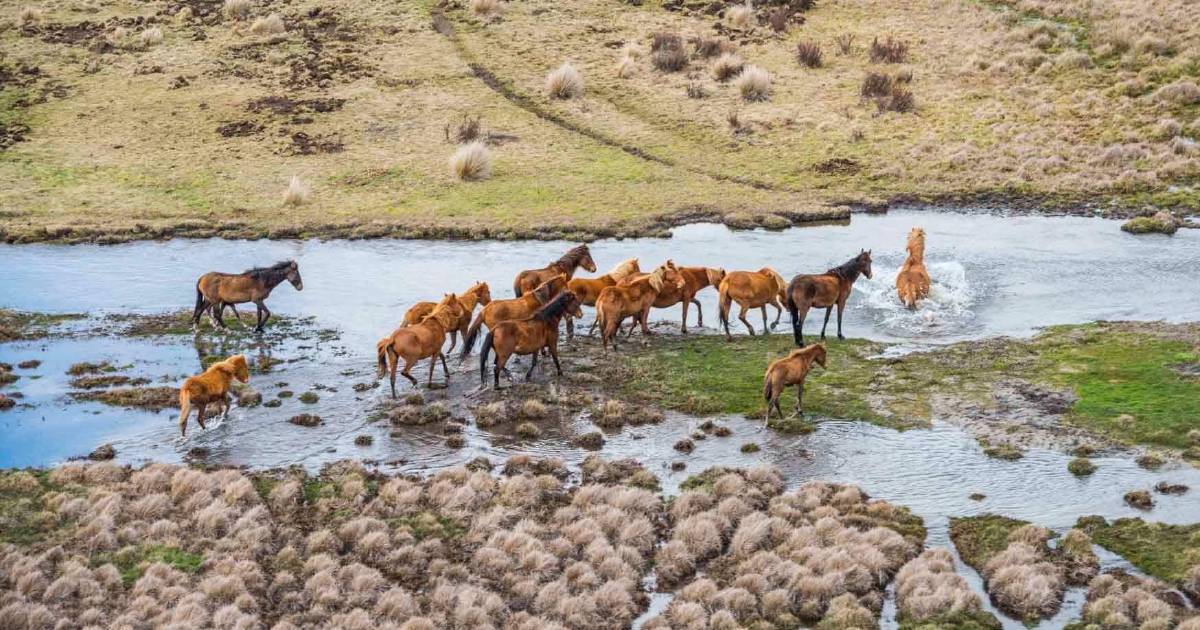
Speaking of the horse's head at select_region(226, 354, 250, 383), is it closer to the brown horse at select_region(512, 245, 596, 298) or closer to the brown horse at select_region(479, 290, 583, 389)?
the brown horse at select_region(479, 290, 583, 389)

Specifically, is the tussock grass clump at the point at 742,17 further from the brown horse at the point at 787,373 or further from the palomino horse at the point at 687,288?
the brown horse at the point at 787,373

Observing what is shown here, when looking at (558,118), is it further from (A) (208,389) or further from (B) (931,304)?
(A) (208,389)

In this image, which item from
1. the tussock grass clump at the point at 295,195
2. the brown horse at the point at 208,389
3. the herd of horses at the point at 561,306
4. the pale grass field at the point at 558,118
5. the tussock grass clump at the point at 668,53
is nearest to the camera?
the brown horse at the point at 208,389

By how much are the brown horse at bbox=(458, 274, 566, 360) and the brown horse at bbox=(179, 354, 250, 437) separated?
14.8 ft

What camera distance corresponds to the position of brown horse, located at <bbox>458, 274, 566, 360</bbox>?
22250 millimetres

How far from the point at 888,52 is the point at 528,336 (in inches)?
1243

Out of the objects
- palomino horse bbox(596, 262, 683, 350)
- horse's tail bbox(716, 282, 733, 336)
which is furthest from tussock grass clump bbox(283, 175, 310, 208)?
horse's tail bbox(716, 282, 733, 336)

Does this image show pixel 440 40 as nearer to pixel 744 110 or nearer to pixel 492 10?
pixel 492 10

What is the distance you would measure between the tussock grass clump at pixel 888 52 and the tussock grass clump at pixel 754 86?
5.52m

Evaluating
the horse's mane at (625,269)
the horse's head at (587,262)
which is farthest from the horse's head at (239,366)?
the horse's head at (587,262)

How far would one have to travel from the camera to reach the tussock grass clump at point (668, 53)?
154 feet

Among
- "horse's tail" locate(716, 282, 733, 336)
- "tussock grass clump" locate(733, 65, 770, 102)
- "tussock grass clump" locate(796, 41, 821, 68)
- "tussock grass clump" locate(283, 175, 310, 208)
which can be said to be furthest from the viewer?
"tussock grass clump" locate(796, 41, 821, 68)

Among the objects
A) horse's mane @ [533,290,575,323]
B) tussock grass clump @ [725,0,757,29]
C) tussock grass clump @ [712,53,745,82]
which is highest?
tussock grass clump @ [725,0,757,29]

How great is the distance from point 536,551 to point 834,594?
13.0ft
